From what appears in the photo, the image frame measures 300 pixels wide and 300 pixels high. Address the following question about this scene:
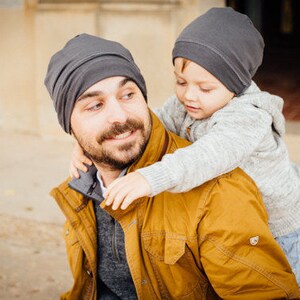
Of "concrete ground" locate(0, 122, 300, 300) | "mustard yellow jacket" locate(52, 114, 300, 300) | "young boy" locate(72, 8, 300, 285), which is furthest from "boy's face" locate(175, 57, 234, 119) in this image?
"concrete ground" locate(0, 122, 300, 300)

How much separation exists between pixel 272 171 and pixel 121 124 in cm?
73

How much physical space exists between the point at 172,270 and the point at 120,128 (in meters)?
0.58

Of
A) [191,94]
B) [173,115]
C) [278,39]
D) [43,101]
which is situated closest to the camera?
[191,94]

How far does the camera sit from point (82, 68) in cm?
232

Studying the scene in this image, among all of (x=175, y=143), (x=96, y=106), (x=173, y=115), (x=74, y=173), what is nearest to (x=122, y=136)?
(x=96, y=106)

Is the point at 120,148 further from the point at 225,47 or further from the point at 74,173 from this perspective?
the point at 225,47

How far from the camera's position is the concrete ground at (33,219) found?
4.06m

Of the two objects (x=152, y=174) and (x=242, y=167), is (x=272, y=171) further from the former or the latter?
(x=152, y=174)

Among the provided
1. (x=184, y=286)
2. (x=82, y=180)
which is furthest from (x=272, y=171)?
(x=82, y=180)

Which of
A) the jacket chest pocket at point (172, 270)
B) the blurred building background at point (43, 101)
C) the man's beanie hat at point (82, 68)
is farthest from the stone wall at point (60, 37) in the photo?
the jacket chest pocket at point (172, 270)

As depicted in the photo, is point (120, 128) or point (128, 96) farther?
point (128, 96)

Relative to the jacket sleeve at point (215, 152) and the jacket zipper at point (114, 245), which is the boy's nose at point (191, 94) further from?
the jacket zipper at point (114, 245)

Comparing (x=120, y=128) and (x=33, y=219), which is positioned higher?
(x=120, y=128)

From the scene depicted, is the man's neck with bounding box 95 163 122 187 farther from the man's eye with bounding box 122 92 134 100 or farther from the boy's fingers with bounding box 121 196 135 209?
the boy's fingers with bounding box 121 196 135 209
